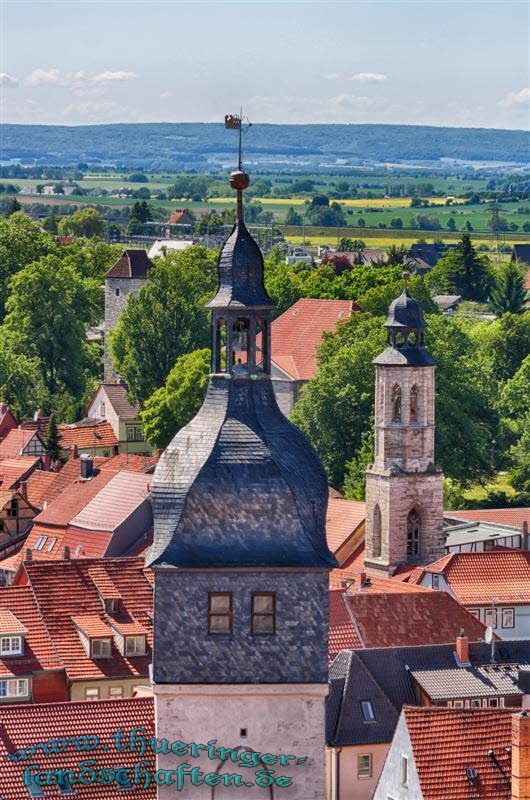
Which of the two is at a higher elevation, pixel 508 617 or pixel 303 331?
pixel 508 617

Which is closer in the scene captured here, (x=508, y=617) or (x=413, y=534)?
(x=508, y=617)

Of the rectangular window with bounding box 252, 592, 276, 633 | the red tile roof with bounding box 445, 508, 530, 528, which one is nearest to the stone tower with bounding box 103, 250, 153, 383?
the red tile roof with bounding box 445, 508, 530, 528

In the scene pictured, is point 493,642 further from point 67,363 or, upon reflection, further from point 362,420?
point 67,363

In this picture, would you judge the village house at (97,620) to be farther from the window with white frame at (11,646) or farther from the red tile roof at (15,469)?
the red tile roof at (15,469)

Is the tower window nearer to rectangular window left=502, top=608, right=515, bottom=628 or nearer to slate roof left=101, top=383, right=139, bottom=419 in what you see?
rectangular window left=502, top=608, right=515, bottom=628

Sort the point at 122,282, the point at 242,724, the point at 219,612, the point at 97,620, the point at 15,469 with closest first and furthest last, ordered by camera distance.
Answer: the point at 242,724 < the point at 219,612 < the point at 97,620 < the point at 15,469 < the point at 122,282

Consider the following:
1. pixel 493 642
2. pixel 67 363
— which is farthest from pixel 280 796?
pixel 67 363

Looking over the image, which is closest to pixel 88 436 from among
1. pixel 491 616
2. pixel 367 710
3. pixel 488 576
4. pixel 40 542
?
pixel 40 542

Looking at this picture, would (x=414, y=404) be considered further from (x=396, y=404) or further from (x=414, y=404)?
(x=396, y=404)
